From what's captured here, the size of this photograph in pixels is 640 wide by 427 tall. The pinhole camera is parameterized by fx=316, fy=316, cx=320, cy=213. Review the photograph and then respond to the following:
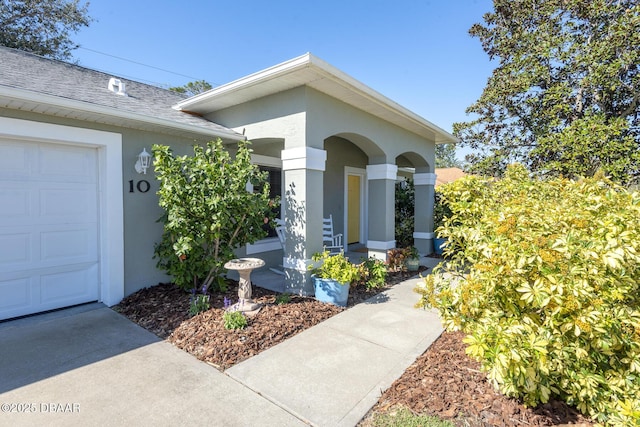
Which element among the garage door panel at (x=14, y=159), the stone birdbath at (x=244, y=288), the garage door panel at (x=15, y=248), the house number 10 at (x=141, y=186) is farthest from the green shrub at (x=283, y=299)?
the garage door panel at (x=14, y=159)

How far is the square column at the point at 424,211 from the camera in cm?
889

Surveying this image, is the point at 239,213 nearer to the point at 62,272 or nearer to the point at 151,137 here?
the point at 151,137

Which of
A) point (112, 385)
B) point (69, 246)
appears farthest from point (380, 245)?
point (69, 246)

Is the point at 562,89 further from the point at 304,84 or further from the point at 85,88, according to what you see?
the point at 85,88

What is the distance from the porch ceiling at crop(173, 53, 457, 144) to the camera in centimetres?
445

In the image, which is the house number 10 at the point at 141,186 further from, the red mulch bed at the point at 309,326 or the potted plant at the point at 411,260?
the potted plant at the point at 411,260

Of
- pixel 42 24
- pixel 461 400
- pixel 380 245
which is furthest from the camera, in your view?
pixel 42 24

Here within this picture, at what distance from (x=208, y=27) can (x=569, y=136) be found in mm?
11403

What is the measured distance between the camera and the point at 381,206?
7.05 meters

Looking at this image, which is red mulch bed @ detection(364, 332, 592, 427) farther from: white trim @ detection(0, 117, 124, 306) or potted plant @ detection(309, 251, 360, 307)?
white trim @ detection(0, 117, 124, 306)

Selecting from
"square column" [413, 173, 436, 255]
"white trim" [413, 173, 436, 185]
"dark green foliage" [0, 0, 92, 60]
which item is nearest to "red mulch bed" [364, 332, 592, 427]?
"square column" [413, 173, 436, 255]

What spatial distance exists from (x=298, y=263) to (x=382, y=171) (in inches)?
119

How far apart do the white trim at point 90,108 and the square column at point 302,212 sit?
1590mm

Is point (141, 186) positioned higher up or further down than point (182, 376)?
higher up
